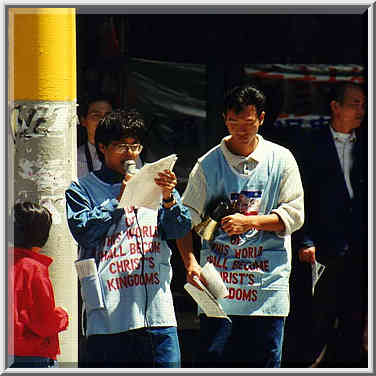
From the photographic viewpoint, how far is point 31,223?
257 inches

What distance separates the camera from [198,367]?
21.3 ft

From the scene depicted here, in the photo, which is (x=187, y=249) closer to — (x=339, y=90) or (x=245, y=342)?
(x=245, y=342)

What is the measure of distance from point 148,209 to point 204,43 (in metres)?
2.33

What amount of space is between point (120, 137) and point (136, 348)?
45.4 inches

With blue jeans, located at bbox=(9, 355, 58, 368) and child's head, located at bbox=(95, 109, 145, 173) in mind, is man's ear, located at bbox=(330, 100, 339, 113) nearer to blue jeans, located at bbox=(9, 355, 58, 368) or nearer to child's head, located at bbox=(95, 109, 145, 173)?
child's head, located at bbox=(95, 109, 145, 173)

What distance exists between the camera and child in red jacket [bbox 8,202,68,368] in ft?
20.5

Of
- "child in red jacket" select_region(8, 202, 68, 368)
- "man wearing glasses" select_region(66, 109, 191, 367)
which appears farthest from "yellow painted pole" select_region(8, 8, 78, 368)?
"man wearing glasses" select_region(66, 109, 191, 367)

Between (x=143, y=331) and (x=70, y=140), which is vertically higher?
(x=70, y=140)

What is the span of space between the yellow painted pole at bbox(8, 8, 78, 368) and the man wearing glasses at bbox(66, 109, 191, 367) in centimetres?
40

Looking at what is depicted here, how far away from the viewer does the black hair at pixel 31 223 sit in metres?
6.45

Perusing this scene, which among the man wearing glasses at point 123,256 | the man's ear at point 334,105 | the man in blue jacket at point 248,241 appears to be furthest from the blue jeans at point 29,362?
the man's ear at point 334,105

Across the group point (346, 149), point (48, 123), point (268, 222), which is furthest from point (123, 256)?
point (346, 149)

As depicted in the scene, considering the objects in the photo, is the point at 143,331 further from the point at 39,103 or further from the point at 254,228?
the point at 39,103

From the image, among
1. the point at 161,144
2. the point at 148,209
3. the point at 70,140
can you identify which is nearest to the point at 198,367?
the point at 148,209
